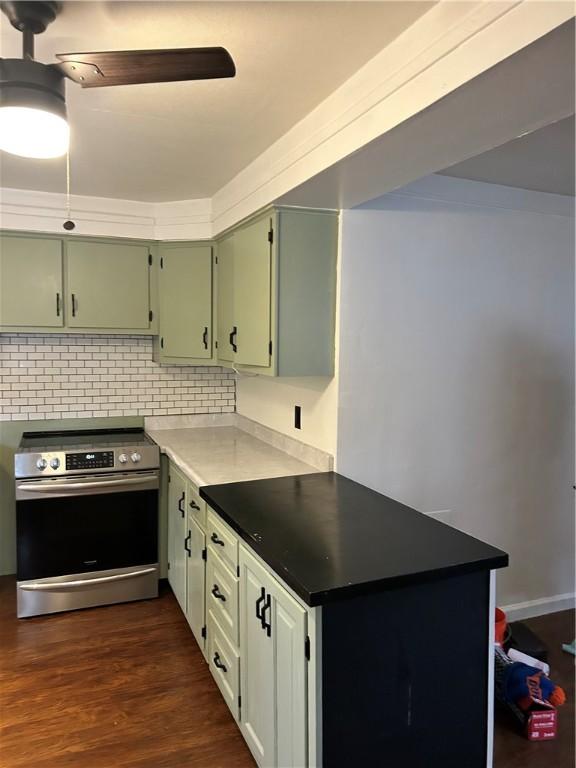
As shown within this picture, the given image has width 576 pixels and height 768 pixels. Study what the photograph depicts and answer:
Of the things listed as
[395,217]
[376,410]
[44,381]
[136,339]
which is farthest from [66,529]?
[395,217]

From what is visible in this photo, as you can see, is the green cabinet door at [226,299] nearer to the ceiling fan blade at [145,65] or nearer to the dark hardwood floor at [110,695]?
the dark hardwood floor at [110,695]

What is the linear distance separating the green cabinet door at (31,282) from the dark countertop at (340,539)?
1705mm

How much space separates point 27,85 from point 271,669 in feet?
5.83

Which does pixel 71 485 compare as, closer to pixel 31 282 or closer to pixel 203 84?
pixel 31 282

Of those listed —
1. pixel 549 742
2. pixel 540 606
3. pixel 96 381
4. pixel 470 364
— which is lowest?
pixel 549 742

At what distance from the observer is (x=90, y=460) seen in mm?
3121

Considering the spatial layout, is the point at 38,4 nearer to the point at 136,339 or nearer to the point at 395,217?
the point at 395,217

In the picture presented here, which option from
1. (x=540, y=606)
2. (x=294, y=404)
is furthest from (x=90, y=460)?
(x=540, y=606)

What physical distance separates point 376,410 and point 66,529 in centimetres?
186

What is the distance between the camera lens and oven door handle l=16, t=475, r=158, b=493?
3017mm

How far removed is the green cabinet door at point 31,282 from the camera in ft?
10.7

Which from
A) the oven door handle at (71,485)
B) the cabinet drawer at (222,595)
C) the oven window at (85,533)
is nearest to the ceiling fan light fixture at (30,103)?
the cabinet drawer at (222,595)

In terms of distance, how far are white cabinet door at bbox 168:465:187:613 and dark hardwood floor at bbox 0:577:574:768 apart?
0.19m

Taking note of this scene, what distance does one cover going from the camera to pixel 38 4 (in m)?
1.37
